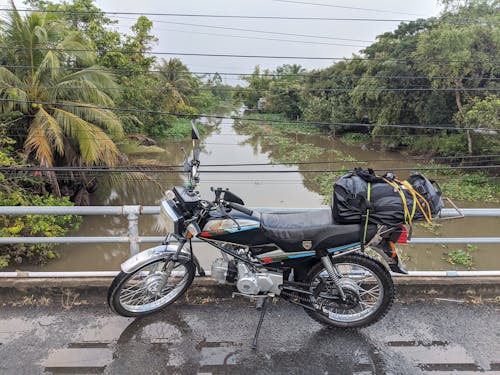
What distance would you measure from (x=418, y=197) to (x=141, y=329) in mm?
2139

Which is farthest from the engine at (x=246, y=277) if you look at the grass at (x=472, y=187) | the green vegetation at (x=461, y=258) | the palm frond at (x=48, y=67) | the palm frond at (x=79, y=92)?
the grass at (x=472, y=187)

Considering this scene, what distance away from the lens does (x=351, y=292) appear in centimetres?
254

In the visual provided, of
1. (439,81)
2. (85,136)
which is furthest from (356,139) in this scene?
(85,136)

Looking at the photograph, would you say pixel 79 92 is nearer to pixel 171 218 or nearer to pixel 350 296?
pixel 171 218

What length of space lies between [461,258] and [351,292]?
902 cm

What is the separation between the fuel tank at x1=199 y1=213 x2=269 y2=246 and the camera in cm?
239

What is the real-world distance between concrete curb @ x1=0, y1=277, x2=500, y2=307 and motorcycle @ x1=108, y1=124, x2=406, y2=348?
34 cm

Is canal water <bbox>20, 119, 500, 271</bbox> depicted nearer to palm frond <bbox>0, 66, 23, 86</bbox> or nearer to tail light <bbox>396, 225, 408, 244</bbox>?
tail light <bbox>396, 225, 408, 244</bbox>

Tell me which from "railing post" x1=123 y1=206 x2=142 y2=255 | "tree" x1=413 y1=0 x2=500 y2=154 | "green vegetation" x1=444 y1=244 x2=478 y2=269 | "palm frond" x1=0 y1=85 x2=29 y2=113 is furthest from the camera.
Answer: "tree" x1=413 y1=0 x2=500 y2=154

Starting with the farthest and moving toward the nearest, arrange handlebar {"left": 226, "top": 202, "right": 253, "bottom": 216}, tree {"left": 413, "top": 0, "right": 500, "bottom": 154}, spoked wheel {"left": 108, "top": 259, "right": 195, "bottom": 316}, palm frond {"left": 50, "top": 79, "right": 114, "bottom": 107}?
tree {"left": 413, "top": 0, "right": 500, "bottom": 154} → palm frond {"left": 50, "top": 79, "right": 114, "bottom": 107} → spoked wheel {"left": 108, "top": 259, "right": 195, "bottom": 316} → handlebar {"left": 226, "top": 202, "right": 253, "bottom": 216}

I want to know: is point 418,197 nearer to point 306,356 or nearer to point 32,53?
point 306,356

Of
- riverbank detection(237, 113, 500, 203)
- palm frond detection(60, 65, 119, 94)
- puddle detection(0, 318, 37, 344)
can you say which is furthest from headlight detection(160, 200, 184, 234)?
palm frond detection(60, 65, 119, 94)

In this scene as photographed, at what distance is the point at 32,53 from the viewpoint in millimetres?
9352

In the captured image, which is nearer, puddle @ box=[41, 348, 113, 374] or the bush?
puddle @ box=[41, 348, 113, 374]
